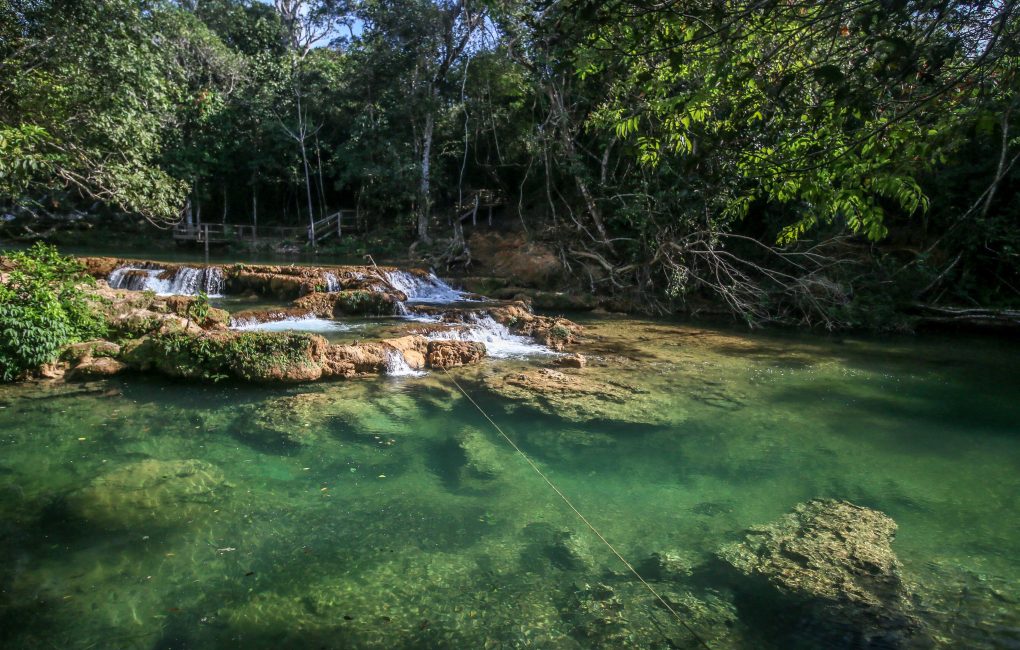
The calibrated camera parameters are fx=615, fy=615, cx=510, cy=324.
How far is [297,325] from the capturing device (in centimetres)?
989

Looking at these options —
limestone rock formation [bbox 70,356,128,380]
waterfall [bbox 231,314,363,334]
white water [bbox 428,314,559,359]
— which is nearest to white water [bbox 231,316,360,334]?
waterfall [bbox 231,314,363,334]

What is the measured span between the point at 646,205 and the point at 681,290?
83.1 inches

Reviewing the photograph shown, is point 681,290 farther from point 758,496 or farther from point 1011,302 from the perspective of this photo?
point 758,496

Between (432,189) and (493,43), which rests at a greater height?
(493,43)

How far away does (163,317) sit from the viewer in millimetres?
8086

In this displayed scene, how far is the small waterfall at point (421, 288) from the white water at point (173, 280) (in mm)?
3515

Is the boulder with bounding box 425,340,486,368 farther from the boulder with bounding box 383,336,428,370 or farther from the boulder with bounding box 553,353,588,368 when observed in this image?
the boulder with bounding box 553,353,588,368

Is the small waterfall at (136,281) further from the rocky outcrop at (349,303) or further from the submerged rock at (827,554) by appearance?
the submerged rock at (827,554)

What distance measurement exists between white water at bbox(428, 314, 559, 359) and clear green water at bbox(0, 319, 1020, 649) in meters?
1.72

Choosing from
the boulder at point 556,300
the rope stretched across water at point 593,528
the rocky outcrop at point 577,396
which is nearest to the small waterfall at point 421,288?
the boulder at point 556,300

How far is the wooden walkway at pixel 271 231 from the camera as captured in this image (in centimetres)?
2309

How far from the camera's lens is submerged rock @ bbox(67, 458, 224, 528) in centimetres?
380

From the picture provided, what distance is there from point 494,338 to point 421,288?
4.71 metres

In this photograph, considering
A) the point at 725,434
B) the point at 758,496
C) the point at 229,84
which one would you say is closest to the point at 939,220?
the point at 725,434
